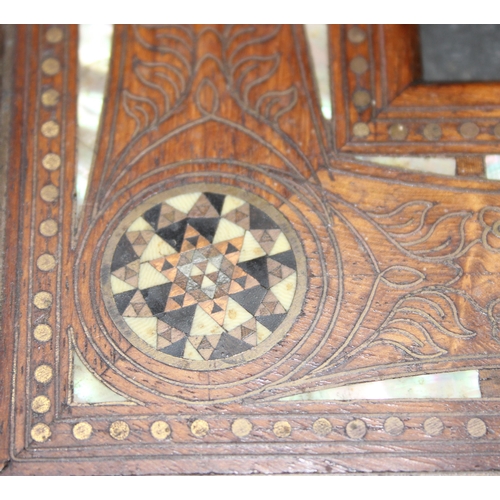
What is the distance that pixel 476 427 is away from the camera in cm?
276

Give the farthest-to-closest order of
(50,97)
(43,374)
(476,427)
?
(50,97), (43,374), (476,427)

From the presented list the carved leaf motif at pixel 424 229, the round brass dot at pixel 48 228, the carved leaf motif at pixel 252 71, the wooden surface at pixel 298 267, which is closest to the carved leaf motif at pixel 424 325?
the wooden surface at pixel 298 267

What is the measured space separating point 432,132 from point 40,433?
6.65 ft

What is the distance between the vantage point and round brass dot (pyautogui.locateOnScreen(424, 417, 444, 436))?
9.04ft

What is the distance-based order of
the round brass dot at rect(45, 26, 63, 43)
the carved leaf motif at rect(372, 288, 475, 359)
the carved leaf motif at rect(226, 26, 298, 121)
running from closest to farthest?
the carved leaf motif at rect(372, 288, 475, 359) → the carved leaf motif at rect(226, 26, 298, 121) → the round brass dot at rect(45, 26, 63, 43)

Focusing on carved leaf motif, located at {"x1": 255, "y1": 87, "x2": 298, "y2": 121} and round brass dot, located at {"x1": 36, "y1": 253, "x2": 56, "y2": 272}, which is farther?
carved leaf motif, located at {"x1": 255, "y1": 87, "x2": 298, "y2": 121}

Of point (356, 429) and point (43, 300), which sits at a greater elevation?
point (43, 300)

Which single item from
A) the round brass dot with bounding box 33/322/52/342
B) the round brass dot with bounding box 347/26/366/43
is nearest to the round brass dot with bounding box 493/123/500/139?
the round brass dot with bounding box 347/26/366/43

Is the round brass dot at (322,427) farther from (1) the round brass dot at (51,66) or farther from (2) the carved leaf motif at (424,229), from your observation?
(1) the round brass dot at (51,66)

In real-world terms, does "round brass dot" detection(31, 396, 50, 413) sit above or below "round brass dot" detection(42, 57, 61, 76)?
below

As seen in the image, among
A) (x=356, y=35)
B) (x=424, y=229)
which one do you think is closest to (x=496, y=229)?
(x=424, y=229)

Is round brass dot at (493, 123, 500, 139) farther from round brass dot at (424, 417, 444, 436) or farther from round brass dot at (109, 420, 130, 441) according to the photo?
round brass dot at (109, 420, 130, 441)

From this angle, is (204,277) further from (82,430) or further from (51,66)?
(51,66)

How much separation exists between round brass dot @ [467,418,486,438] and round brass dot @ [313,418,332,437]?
0.53m
